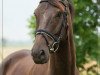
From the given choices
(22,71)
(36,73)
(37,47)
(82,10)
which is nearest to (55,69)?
(36,73)

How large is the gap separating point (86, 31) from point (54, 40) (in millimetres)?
5562

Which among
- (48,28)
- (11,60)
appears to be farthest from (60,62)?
(11,60)

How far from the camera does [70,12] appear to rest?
505 centimetres

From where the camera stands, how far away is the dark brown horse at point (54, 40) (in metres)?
4.39

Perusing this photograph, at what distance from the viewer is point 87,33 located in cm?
999

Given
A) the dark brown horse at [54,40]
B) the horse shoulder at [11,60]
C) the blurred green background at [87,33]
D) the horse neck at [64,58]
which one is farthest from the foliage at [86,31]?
the horse neck at [64,58]

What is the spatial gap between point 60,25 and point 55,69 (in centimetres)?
62

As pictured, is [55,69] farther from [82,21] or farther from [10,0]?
[82,21]

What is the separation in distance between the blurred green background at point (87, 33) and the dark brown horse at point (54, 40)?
433 centimetres

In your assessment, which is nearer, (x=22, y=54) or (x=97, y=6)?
(x=22, y=54)

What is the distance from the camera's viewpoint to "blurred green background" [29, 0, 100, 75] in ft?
31.9

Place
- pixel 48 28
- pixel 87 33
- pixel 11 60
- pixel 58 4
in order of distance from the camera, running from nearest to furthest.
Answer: pixel 48 28
pixel 58 4
pixel 11 60
pixel 87 33

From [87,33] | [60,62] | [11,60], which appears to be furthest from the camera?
[87,33]

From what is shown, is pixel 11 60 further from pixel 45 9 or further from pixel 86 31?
pixel 86 31
